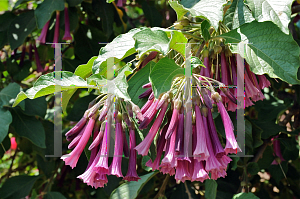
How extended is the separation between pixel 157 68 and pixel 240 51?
0.25m

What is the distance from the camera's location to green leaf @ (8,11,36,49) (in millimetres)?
1739

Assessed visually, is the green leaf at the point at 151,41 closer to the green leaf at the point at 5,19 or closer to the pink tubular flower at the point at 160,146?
the pink tubular flower at the point at 160,146

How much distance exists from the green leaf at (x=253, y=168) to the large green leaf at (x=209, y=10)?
2.92 feet

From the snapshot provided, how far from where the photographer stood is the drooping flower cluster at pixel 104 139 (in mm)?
806

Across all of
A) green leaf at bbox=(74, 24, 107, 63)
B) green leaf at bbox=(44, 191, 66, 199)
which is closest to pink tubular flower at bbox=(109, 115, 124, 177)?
green leaf at bbox=(44, 191, 66, 199)

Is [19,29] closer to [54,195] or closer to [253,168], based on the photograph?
[54,195]

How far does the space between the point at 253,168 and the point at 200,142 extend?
807 millimetres

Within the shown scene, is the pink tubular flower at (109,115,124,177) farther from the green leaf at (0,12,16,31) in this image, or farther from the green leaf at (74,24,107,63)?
the green leaf at (0,12,16,31)

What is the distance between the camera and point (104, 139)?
0.83 metres

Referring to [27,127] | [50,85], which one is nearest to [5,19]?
[27,127]

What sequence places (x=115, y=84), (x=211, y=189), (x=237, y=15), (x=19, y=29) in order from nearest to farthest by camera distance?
(x=115, y=84) < (x=237, y=15) < (x=211, y=189) < (x=19, y=29)

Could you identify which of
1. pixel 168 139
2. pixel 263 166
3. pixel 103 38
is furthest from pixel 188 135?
pixel 103 38

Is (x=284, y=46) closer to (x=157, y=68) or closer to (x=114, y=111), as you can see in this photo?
(x=157, y=68)

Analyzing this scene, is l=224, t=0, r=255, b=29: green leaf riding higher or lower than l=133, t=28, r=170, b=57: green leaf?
higher
